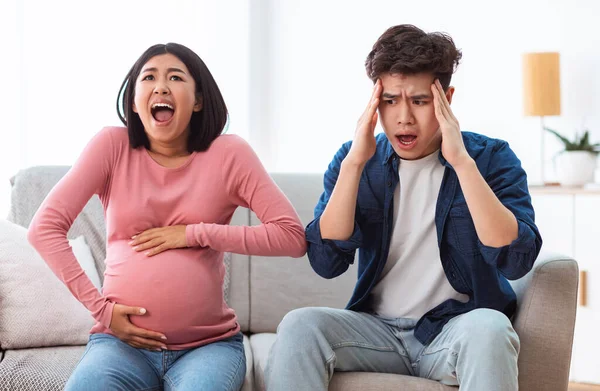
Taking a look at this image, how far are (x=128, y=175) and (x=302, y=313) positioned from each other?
1.83 ft

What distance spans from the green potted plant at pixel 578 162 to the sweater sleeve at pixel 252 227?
185 cm

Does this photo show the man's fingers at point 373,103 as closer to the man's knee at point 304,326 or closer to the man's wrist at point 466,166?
the man's wrist at point 466,166

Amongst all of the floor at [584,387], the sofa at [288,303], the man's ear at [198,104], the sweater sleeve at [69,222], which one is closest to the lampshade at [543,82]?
the floor at [584,387]

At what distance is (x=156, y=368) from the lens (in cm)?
173

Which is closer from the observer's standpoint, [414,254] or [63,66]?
[414,254]

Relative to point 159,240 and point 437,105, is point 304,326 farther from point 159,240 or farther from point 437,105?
point 437,105

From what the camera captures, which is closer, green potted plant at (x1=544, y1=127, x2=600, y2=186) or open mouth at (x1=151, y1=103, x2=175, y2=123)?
open mouth at (x1=151, y1=103, x2=175, y2=123)

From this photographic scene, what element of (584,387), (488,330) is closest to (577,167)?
(584,387)

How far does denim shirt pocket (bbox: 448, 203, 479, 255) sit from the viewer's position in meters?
1.80

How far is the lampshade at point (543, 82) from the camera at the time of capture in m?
3.37

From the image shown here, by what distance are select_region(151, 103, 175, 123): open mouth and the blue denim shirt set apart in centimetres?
44

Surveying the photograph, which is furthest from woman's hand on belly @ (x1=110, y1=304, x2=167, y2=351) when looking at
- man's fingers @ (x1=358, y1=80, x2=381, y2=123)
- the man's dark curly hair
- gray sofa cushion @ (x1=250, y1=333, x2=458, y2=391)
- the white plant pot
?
the white plant pot

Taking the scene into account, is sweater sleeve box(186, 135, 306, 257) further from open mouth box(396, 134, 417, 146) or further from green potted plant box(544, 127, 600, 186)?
green potted plant box(544, 127, 600, 186)

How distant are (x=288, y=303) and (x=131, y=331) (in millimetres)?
711
